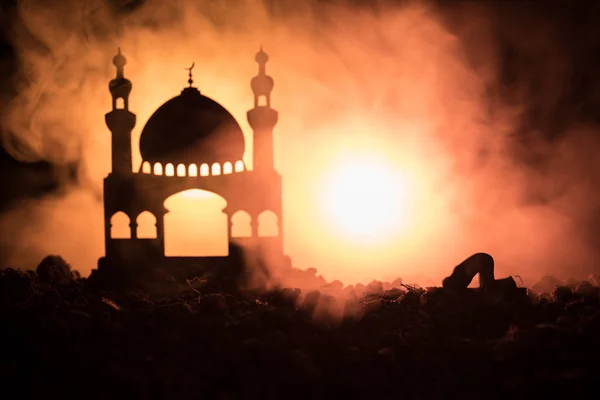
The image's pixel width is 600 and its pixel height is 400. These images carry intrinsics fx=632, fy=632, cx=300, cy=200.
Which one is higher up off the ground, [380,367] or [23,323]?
[23,323]

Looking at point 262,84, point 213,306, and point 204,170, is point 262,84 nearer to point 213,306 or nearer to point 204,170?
point 204,170

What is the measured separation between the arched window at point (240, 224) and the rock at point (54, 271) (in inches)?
183

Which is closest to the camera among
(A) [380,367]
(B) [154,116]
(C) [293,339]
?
(A) [380,367]

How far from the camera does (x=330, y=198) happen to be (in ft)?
51.8

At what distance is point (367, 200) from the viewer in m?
15.3

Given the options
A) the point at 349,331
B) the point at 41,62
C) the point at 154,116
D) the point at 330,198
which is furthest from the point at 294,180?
the point at 349,331

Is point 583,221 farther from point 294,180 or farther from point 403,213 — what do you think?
point 294,180

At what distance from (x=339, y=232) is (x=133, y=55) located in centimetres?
715

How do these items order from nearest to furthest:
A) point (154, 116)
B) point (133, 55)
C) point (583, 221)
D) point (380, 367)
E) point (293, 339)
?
1. point (380, 367)
2. point (293, 339)
3. point (583, 221)
4. point (133, 55)
5. point (154, 116)

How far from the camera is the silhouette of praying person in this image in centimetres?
869

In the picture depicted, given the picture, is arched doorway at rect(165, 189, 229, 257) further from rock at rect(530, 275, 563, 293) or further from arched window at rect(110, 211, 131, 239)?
rock at rect(530, 275, 563, 293)

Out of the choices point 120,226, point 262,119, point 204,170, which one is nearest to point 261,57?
point 262,119

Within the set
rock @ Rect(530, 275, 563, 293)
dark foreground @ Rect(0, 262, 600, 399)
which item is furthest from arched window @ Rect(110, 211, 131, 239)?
rock @ Rect(530, 275, 563, 293)

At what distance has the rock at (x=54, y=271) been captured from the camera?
13219 millimetres
